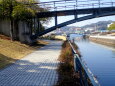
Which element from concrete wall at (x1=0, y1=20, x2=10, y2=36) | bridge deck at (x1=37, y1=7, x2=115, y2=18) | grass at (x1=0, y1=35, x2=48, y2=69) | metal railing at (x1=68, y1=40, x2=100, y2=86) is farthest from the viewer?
bridge deck at (x1=37, y1=7, x2=115, y2=18)

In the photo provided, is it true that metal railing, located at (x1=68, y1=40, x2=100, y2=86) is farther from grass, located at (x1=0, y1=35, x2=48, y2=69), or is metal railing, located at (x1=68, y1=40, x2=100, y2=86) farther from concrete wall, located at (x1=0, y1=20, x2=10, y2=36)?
concrete wall, located at (x1=0, y1=20, x2=10, y2=36)

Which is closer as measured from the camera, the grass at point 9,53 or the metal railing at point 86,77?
the metal railing at point 86,77

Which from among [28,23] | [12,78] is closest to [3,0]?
[28,23]

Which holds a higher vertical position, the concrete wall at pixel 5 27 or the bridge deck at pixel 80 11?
the bridge deck at pixel 80 11

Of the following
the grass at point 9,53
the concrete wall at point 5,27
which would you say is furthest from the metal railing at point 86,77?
the concrete wall at point 5,27

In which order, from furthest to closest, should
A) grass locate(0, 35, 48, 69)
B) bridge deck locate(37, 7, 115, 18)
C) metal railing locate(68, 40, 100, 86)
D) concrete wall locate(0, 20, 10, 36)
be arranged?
bridge deck locate(37, 7, 115, 18)
concrete wall locate(0, 20, 10, 36)
grass locate(0, 35, 48, 69)
metal railing locate(68, 40, 100, 86)

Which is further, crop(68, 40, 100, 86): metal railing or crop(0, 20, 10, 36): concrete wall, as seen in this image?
crop(0, 20, 10, 36): concrete wall

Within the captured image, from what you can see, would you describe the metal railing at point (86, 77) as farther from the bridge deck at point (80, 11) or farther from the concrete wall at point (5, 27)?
the bridge deck at point (80, 11)

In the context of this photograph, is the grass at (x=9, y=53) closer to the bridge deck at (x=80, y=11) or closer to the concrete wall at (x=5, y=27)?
the concrete wall at (x=5, y=27)

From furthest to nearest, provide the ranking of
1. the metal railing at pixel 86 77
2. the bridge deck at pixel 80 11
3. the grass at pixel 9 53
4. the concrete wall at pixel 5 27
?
the bridge deck at pixel 80 11 → the concrete wall at pixel 5 27 → the grass at pixel 9 53 → the metal railing at pixel 86 77

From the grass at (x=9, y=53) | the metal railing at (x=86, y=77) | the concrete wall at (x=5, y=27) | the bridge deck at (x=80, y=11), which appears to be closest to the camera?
the metal railing at (x=86, y=77)

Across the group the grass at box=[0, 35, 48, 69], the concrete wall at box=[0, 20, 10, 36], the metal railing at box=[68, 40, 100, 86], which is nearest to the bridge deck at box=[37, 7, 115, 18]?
the concrete wall at box=[0, 20, 10, 36]

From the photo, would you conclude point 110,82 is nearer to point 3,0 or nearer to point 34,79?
point 34,79

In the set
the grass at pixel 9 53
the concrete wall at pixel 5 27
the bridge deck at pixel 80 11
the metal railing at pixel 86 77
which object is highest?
the bridge deck at pixel 80 11
